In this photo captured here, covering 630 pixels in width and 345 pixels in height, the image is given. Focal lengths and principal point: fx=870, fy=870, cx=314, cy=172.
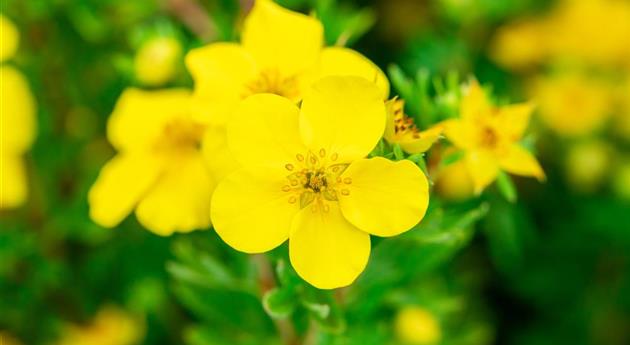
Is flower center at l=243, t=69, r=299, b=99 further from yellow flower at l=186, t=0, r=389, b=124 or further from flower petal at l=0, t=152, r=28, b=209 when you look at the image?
flower petal at l=0, t=152, r=28, b=209

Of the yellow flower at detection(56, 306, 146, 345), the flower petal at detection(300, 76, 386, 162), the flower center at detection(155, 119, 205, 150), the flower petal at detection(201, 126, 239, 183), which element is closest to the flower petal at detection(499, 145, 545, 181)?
the flower petal at detection(300, 76, 386, 162)

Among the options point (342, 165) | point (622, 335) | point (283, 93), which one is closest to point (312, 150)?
point (342, 165)

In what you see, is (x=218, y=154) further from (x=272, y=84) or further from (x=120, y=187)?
(x=120, y=187)

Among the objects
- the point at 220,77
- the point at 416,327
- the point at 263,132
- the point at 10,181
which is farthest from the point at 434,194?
the point at 10,181

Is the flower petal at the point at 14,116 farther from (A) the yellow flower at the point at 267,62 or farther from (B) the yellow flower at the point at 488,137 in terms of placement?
(B) the yellow flower at the point at 488,137

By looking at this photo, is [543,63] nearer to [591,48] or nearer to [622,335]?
[591,48]

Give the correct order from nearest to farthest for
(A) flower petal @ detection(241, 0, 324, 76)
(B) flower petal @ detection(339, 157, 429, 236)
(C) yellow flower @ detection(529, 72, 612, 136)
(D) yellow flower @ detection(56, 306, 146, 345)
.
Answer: (B) flower petal @ detection(339, 157, 429, 236), (A) flower petal @ detection(241, 0, 324, 76), (D) yellow flower @ detection(56, 306, 146, 345), (C) yellow flower @ detection(529, 72, 612, 136)
